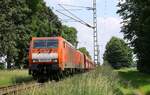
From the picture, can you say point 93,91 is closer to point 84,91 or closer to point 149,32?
point 84,91

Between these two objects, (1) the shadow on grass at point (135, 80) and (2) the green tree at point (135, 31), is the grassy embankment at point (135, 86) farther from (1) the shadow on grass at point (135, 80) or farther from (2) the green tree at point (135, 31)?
(2) the green tree at point (135, 31)

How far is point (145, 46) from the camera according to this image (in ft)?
197

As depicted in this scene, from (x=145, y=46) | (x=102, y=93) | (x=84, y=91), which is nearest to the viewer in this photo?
(x=84, y=91)

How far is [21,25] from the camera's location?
2990 inches

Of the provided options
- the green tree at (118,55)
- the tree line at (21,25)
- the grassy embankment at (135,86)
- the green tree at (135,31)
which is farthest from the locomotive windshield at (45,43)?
the green tree at (118,55)

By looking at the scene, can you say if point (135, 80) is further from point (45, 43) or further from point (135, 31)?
point (135, 31)

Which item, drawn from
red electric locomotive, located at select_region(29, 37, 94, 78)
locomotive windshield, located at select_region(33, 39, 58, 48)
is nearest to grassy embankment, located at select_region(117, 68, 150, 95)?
Answer: red electric locomotive, located at select_region(29, 37, 94, 78)

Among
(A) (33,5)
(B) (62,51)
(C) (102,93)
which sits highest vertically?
(A) (33,5)

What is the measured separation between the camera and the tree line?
5733 centimetres

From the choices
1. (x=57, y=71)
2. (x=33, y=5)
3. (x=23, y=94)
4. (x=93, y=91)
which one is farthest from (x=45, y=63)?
(x=33, y=5)

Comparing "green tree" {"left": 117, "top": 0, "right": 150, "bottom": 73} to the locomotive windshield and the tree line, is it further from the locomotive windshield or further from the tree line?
the locomotive windshield

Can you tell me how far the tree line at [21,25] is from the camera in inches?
2257

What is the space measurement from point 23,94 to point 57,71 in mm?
25831

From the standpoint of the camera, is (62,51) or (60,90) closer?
(60,90)
